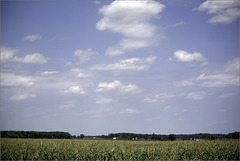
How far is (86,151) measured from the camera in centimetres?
2122

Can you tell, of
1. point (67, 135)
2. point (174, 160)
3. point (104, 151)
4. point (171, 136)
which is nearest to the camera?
point (174, 160)

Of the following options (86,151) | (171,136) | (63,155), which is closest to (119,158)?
(86,151)

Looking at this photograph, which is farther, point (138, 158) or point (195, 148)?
point (195, 148)

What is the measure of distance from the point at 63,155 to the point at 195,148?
41.2 feet

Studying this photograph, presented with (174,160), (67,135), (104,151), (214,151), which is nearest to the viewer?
(174,160)

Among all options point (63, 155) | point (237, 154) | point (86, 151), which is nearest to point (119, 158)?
point (86, 151)

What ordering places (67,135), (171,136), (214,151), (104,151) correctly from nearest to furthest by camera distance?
(104,151) < (214,151) < (171,136) < (67,135)

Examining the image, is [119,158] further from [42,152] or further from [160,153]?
[42,152]

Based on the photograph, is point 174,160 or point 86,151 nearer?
point 174,160

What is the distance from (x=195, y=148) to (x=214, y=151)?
193cm

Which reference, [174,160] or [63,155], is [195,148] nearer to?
[174,160]

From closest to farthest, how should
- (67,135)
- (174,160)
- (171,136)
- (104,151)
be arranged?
(174,160), (104,151), (171,136), (67,135)

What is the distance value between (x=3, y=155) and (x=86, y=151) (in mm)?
6859

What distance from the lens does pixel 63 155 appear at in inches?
793
